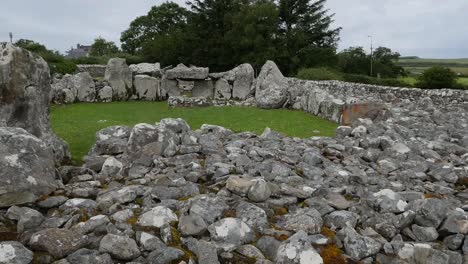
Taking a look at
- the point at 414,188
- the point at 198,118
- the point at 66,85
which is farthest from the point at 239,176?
the point at 66,85

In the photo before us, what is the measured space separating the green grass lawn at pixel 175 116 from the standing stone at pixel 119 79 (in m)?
1.51

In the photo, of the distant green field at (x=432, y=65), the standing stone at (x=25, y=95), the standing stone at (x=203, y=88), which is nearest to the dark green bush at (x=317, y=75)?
the standing stone at (x=203, y=88)

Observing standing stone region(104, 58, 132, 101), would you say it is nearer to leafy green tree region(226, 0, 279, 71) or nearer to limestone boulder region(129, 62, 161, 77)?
limestone boulder region(129, 62, 161, 77)

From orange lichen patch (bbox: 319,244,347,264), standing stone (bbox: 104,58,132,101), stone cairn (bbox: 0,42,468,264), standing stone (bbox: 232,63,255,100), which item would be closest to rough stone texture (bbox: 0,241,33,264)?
stone cairn (bbox: 0,42,468,264)

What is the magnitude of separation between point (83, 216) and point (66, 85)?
1912 centimetres

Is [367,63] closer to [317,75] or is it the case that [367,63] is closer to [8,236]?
[317,75]

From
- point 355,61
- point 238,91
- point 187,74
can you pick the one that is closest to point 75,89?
point 187,74

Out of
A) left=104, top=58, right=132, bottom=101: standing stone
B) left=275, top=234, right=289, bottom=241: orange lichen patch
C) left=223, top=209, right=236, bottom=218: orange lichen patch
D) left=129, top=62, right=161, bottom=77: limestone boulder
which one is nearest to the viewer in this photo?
left=275, top=234, right=289, bottom=241: orange lichen patch

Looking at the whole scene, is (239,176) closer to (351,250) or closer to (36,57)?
(351,250)

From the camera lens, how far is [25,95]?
7.00 m

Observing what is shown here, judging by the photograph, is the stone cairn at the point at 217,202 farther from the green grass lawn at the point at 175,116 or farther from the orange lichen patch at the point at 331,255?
the green grass lawn at the point at 175,116

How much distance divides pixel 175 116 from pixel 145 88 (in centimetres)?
801

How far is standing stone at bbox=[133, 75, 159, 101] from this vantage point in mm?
24578

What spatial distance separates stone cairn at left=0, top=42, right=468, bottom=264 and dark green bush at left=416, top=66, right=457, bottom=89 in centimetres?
2225
